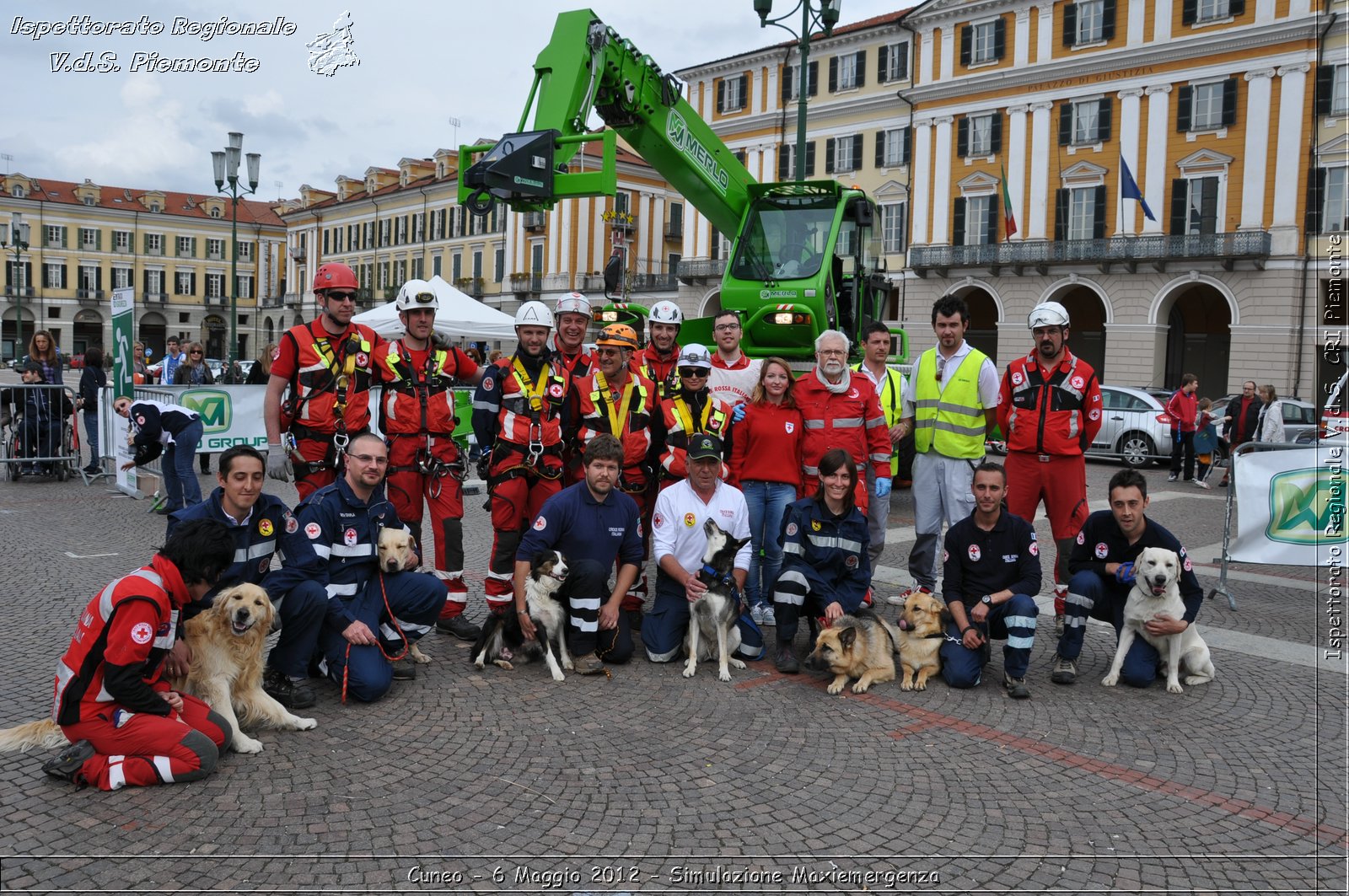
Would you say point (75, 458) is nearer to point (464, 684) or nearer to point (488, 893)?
point (464, 684)

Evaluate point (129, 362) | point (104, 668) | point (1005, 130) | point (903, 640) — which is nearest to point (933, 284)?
point (1005, 130)

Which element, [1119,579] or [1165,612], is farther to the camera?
[1119,579]

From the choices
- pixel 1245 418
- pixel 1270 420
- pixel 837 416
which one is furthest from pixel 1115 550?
pixel 1245 418

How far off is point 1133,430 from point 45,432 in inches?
735

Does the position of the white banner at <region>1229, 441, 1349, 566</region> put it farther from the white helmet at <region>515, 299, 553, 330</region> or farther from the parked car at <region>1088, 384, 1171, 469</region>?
the parked car at <region>1088, 384, 1171, 469</region>

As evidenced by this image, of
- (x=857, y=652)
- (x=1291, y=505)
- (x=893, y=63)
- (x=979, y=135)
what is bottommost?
(x=857, y=652)

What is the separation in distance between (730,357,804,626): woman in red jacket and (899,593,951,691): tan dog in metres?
1.17

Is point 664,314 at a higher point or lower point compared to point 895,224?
lower

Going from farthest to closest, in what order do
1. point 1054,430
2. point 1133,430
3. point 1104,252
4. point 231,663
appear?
1. point 1104,252
2. point 1133,430
3. point 1054,430
4. point 231,663

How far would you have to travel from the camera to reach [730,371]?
7648 millimetres

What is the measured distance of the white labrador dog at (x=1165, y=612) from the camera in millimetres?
5633

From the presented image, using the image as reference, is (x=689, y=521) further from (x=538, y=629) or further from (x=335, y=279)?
(x=335, y=279)

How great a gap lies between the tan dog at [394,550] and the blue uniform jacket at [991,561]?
3136 millimetres

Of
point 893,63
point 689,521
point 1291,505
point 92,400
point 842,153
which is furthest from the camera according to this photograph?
point 842,153
